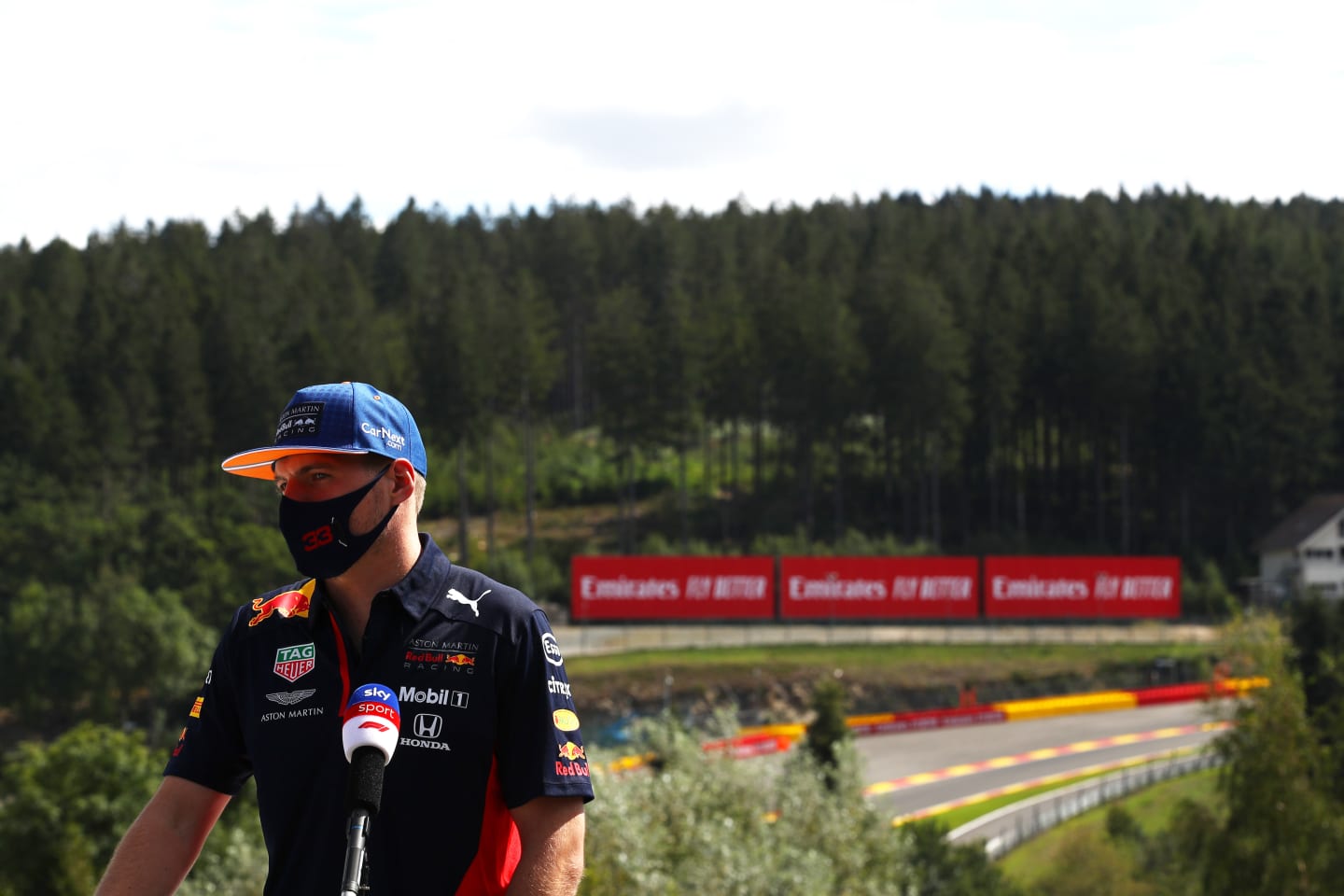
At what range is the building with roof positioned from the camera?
7844 cm

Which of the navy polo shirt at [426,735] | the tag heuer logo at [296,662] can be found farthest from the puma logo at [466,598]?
the tag heuer logo at [296,662]

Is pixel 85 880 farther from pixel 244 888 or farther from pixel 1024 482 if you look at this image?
pixel 1024 482

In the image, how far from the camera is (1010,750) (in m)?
54.7

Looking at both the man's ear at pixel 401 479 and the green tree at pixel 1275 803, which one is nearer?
the man's ear at pixel 401 479

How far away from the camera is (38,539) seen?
78.9 m

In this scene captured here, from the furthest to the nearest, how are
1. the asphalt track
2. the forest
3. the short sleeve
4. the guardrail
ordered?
the forest → the asphalt track → the guardrail → the short sleeve

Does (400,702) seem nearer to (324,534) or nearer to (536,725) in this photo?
(536,725)

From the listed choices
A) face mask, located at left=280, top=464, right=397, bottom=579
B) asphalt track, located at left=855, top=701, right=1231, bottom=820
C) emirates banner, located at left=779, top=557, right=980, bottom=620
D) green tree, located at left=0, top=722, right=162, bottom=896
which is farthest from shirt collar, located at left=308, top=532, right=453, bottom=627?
emirates banner, located at left=779, top=557, right=980, bottom=620

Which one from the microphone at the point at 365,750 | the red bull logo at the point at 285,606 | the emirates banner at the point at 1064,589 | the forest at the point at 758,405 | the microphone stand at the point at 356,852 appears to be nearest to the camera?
the microphone stand at the point at 356,852

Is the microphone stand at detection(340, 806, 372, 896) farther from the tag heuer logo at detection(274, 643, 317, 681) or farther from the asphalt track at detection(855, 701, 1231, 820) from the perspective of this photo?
the asphalt track at detection(855, 701, 1231, 820)

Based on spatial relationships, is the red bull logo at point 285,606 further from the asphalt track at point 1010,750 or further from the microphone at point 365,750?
the asphalt track at point 1010,750

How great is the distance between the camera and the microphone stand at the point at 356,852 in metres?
3.03

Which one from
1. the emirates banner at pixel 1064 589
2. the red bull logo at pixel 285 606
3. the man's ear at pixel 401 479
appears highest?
the man's ear at pixel 401 479

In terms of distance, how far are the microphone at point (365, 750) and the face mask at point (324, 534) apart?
0.33 meters
